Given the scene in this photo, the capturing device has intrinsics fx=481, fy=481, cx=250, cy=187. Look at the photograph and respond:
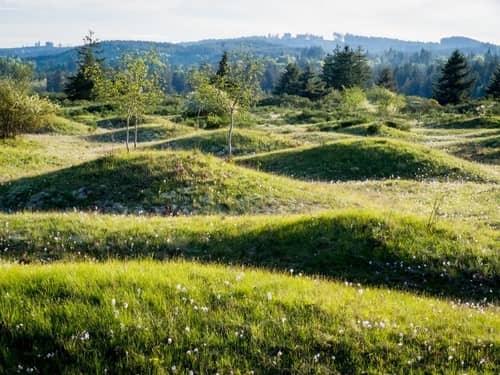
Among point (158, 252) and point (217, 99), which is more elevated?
point (217, 99)

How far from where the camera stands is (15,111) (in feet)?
119

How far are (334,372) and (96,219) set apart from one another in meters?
10.4

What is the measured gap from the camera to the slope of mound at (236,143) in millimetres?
40875

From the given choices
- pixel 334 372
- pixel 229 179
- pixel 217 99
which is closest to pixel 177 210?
pixel 229 179

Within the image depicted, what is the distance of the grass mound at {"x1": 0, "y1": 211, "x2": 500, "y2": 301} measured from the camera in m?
11.1

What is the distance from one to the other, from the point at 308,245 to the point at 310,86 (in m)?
108

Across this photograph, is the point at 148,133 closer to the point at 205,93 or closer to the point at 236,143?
the point at 205,93

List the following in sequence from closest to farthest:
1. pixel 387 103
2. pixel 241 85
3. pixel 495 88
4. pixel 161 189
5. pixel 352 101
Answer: pixel 161 189 < pixel 241 85 < pixel 387 103 < pixel 352 101 < pixel 495 88

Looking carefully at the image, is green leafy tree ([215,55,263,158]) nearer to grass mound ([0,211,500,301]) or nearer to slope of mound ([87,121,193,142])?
slope of mound ([87,121,193,142])

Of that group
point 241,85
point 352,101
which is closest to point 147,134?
point 241,85

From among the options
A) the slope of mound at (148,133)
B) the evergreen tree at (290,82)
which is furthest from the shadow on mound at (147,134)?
the evergreen tree at (290,82)

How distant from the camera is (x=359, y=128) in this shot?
52406mm

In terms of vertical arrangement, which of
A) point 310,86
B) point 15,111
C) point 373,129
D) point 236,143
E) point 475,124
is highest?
point 310,86

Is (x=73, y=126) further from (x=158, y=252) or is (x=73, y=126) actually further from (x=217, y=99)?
(x=158, y=252)
